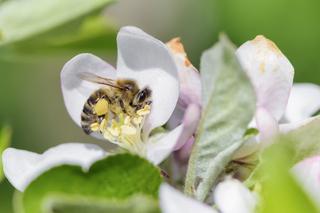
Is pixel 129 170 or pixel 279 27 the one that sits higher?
pixel 129 170

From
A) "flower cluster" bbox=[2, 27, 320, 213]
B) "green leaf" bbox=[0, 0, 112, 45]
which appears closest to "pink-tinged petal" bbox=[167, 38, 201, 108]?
"flower cluster" bbox=[2, 27, 320, 213]

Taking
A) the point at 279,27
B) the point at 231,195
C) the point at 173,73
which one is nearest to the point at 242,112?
the point at 231,195

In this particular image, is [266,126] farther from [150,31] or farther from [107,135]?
[150,31]

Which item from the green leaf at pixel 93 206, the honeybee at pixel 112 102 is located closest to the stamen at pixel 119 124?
the honeybee at pixel 112 102

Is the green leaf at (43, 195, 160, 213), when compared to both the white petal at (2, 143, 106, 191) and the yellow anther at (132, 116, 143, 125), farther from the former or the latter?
the yellow anther at (132, 116, 143, 125)

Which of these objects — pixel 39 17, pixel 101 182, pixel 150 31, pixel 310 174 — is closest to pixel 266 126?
pixel 310 174

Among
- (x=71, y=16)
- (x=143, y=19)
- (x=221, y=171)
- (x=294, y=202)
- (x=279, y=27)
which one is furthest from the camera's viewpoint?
(x=143, y=19)

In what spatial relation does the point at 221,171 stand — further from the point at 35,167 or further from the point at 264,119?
the point at 35,167
